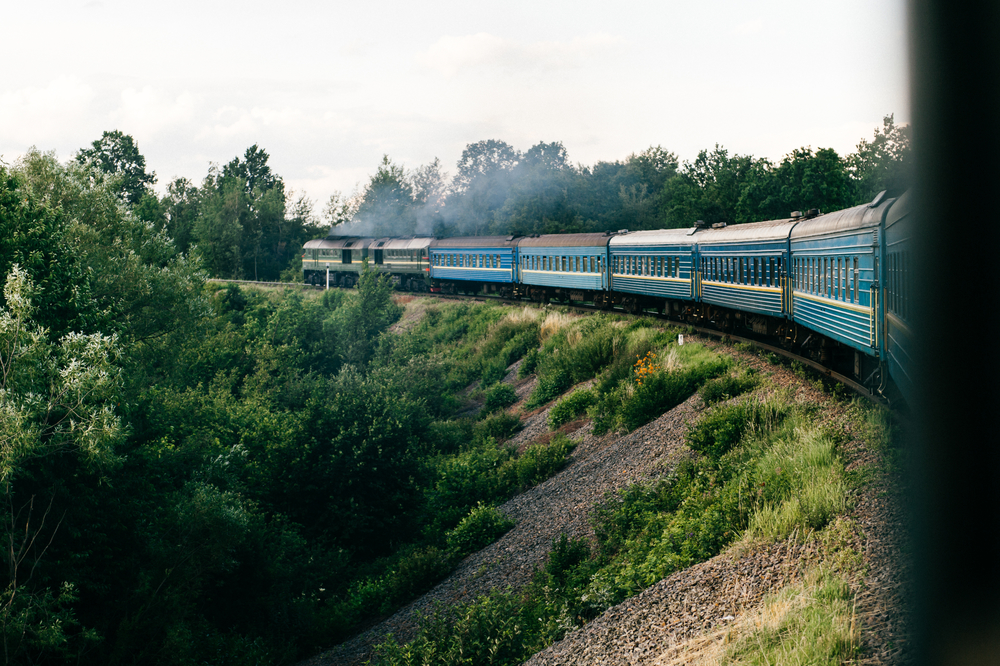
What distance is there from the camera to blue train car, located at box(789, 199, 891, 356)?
1198cm

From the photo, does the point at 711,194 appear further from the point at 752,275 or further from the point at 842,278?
the point at 842,278

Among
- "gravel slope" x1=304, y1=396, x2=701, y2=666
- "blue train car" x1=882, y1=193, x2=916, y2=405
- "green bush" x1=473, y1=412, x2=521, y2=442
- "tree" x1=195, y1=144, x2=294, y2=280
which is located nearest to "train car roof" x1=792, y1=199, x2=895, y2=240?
"blue train car" x1=882, y1=193, x2=916, y2=405

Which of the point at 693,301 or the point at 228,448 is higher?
the point at 693,301

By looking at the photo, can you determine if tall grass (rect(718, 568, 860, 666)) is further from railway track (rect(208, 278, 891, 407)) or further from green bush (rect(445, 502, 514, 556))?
green bush (rect(445, 502, 514, 556))

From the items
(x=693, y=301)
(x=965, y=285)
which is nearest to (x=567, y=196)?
(x=693, y=301)

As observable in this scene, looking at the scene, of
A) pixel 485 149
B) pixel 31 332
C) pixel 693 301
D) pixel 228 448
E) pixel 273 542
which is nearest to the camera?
pixel 31 332

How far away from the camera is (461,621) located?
11.3m

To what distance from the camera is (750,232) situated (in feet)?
71.2

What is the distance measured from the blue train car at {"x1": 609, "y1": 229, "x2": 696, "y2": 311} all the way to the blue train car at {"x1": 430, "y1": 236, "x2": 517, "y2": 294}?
9.15 metres

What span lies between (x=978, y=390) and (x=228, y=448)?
63.1 feet

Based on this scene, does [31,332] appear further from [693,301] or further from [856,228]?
[693,301]

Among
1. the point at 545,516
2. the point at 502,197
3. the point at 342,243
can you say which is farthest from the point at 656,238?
the point at 502,197

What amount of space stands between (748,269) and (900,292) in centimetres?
1153

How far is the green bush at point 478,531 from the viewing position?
16234 mm
